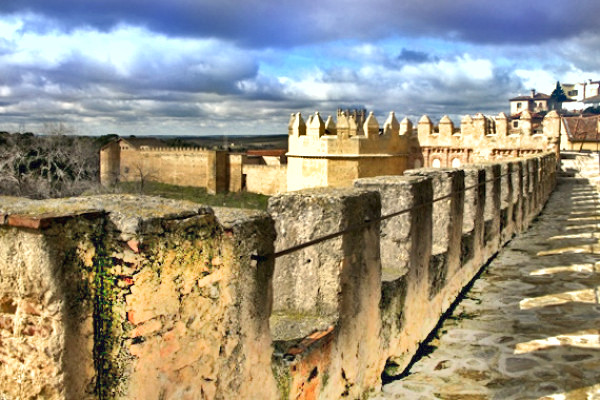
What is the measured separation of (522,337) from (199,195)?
46251 millimetres

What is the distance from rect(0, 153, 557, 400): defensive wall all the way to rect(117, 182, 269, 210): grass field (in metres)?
38.1

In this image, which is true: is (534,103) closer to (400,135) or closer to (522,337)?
(400,135)

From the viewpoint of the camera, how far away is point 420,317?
202 inches

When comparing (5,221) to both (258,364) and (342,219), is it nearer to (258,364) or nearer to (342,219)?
(258,364)

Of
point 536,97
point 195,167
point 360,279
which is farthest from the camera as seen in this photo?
point 536,97

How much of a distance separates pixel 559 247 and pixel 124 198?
8557 millimetres

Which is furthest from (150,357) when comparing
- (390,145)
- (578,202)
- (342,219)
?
(390,145)

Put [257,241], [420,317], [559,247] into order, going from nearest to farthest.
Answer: [257,241] < [420,317] < [559,247]

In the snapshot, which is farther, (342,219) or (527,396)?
(527,396)

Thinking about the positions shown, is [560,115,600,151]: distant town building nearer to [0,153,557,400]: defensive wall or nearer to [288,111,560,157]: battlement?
[288,111,560,157]: battlement

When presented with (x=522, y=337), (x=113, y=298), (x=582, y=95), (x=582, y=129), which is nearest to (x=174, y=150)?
(x=582, y=129)

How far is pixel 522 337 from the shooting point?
529 centimetres

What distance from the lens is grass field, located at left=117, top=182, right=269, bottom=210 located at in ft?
147

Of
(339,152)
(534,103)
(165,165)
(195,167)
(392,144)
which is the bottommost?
(195,167)
